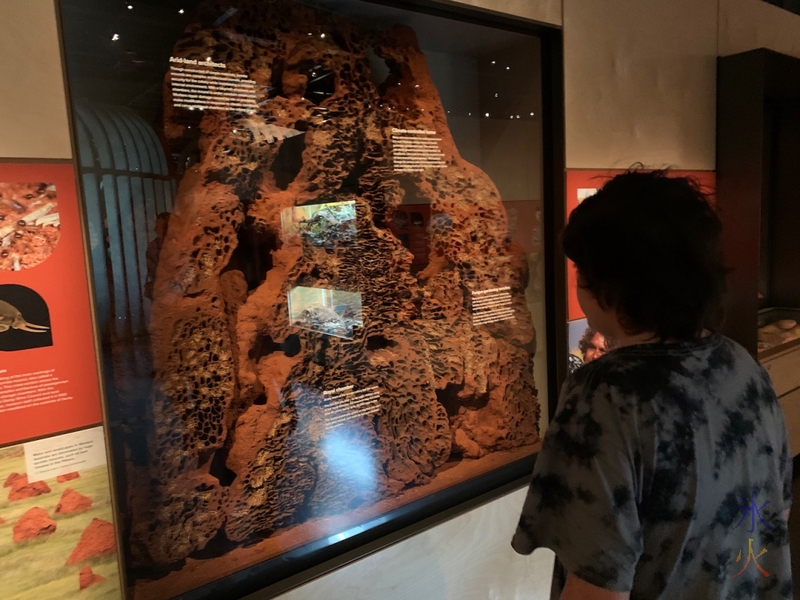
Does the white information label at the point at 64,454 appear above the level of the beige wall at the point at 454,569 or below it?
above

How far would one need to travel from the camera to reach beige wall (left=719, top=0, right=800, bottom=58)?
9.20 ft

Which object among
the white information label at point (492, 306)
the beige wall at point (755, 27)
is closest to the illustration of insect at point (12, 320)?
the white information label at point (492, 306)

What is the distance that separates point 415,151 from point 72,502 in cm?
154

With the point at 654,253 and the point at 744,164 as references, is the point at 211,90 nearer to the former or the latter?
the point at 654,253

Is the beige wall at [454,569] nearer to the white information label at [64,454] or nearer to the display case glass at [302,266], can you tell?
the display case glass at [302,266]

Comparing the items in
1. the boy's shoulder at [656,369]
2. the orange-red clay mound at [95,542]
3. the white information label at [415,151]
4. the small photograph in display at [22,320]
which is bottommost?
the orange-red clay mound at [95,542]

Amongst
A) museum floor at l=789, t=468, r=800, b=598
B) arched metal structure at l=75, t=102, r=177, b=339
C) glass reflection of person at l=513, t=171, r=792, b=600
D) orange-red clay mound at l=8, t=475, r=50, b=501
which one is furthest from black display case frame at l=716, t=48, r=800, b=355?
orange-red clay mound at l=8, t=475, r=50, b=501

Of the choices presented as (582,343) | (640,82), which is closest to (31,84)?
(582,343)

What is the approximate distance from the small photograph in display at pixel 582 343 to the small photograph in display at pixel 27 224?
1.85m

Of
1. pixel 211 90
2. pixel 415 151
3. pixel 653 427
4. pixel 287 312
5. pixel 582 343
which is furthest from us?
pixel 582 343

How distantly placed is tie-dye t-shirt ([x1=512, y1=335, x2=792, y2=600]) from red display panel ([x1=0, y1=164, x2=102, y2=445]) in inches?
39.4

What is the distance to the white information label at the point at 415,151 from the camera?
6.69 ft

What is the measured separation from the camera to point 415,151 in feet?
6.84

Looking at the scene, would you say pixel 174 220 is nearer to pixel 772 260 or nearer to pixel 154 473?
pixel 154 473
